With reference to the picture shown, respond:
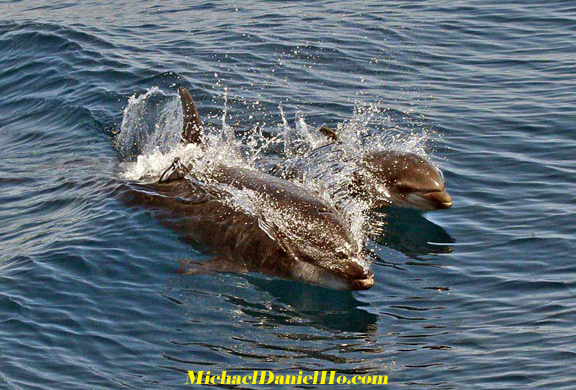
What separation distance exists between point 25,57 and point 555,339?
14362mm

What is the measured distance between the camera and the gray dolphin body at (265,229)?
34.5 ft

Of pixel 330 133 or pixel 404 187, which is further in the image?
pixel 330 133

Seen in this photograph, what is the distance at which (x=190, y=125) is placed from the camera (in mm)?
13922

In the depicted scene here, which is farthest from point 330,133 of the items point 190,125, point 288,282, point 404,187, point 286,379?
point 286,379

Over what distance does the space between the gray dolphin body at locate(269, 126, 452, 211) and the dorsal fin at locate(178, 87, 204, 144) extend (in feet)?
3.86

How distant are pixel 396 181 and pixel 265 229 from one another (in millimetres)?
2511

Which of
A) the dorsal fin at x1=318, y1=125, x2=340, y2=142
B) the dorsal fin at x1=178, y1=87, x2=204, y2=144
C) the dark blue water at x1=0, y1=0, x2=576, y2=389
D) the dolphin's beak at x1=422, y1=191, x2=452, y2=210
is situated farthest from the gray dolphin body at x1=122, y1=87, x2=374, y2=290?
the dorsal fin at x1=318, y1=125, x2=340, y2=142

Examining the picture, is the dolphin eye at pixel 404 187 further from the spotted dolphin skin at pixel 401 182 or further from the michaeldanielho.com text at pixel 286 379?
the michaeldanielho.com text at pixel 286 379

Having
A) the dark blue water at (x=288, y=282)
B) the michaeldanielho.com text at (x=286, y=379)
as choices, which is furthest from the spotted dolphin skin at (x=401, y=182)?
the michaeldanielho.com text at (x=286, y=379)

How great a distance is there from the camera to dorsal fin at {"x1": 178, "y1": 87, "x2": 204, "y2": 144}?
1391 centimetres

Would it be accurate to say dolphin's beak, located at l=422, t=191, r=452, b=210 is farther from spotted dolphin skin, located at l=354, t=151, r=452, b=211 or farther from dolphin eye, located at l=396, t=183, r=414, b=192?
dolphin eye, located at l=396, t=183, r=414, b=192

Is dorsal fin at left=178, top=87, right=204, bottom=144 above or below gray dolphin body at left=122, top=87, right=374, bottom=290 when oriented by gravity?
above

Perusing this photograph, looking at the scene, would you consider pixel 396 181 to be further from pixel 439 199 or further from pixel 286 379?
pixel 286 379

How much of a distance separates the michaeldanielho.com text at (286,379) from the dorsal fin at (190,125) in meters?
5.64
